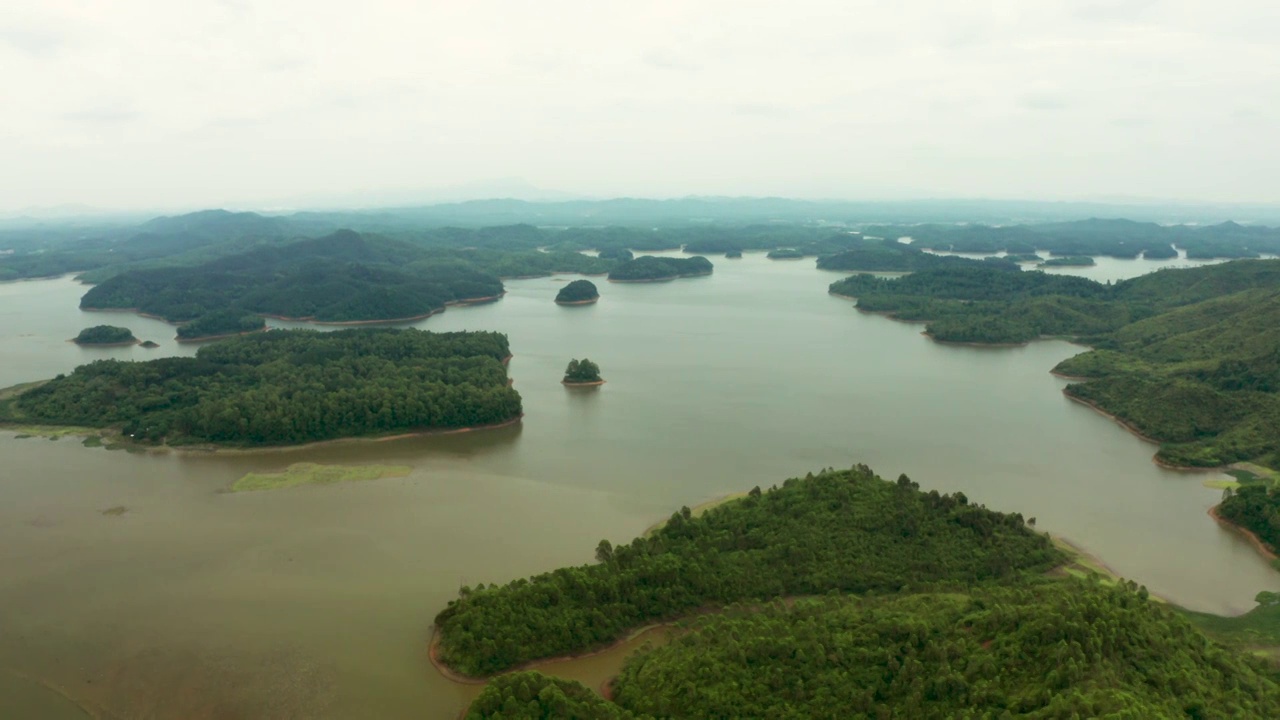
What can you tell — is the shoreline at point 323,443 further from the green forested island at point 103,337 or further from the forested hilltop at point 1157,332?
the forested hilltop at point 1157,332

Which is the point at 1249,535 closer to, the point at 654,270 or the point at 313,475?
the point at 313,475

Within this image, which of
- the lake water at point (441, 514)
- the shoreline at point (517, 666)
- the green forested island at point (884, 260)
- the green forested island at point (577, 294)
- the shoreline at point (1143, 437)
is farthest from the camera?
the green forested island at point (884, 260)

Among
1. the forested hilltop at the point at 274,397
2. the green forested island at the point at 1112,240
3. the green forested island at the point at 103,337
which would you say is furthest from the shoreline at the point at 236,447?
the green forested island at the point at 1112,240

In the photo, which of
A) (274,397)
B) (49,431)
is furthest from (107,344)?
(274,397)

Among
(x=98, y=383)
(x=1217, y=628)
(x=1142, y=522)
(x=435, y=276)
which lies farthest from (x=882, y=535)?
(x=435, y=276)

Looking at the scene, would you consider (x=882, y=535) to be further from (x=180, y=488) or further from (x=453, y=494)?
(x=180, y=488)
